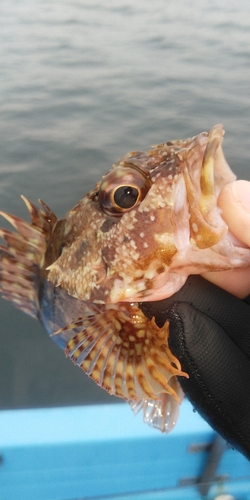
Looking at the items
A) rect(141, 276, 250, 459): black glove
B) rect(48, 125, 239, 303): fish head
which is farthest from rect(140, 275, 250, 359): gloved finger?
rect(48, 125, 239, 303): fish head

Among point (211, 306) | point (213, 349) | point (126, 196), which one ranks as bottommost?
point (213, 349)

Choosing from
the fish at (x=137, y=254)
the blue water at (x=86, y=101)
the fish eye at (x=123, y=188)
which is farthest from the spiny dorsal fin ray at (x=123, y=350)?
the blue water at (x=86, y=101)

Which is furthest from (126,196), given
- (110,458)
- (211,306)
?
(110,458)

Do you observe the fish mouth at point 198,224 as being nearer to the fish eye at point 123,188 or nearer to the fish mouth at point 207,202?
the fish mouth at point 207,202

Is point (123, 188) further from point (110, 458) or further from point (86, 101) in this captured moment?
point (86, 101)

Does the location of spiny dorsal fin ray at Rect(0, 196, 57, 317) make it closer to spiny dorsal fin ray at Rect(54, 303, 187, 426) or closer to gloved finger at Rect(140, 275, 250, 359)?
spiny dorsal fin ray at Rect(54, 303, 187, 426)

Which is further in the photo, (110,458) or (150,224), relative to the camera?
(110,458)
